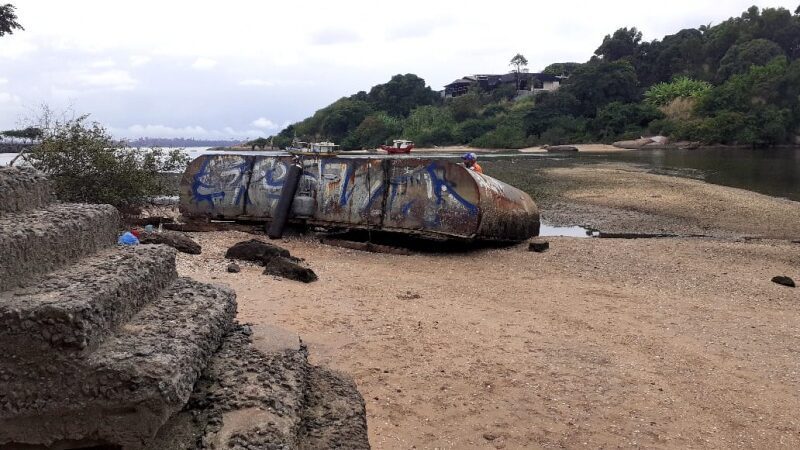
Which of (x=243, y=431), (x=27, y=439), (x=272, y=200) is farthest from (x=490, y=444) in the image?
(x=272, y=200)

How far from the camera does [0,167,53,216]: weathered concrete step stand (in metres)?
2.51

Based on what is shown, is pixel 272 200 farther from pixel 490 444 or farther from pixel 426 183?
pixel 490 444

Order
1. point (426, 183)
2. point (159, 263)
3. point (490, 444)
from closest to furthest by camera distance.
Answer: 1. point (159, 263)
2. point (490, 444)
3. point (426, 183)

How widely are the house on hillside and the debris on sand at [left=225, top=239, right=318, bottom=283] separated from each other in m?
84.0

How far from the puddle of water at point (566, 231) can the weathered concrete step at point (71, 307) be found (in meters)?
13.6

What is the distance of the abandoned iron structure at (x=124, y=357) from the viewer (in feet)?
6.50

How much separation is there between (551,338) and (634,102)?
75207mm

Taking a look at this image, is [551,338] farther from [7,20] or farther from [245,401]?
[7,20]

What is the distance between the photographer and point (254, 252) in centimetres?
890

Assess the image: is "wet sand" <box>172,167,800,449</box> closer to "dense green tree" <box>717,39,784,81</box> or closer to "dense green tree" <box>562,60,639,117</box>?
"dense green tree" <box>562,60,639,117</box>

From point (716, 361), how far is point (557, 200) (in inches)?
669

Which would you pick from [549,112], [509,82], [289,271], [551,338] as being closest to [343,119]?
[509,82]

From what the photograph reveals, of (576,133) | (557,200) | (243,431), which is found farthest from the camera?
(576,133)

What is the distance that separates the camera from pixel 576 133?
71.3 metres
